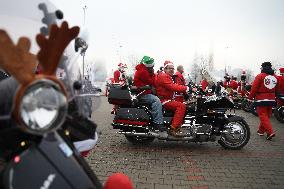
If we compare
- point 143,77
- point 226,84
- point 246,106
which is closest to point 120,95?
point 143,77

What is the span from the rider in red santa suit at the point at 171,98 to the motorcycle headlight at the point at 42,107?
18.8ft

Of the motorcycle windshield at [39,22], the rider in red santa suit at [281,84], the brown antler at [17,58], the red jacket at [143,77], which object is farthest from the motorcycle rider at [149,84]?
the rider in red santa suit at [281,84]

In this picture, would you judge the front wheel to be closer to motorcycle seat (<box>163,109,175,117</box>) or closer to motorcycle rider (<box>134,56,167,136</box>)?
motorcycle seat (<box>163,109,175,117</box>)

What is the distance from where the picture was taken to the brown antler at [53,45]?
1698 mm

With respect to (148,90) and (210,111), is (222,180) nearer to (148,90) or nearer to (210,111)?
(210,111)

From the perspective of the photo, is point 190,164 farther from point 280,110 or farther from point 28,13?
point 280,110

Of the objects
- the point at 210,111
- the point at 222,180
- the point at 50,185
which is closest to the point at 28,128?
the point at 50,185

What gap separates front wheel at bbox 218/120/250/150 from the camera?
746cm

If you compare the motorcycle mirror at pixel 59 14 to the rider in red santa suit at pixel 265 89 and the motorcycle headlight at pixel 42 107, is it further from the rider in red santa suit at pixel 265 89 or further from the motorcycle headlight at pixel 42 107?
the rider in red santa suit at pixel 265 89

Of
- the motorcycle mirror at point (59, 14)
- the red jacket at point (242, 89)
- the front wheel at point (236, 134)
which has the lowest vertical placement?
the front wheel at point (236, 134)

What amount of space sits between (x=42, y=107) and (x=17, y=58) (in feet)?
0.89

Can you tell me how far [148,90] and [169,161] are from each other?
1801mm

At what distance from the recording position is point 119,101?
24.2 feet

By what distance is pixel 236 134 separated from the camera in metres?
7.51
